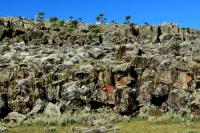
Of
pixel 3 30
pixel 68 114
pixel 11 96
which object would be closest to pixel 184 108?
pixel 68 114

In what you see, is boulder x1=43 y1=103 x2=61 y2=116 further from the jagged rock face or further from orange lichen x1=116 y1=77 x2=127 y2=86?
orange lichen x1=116 y1=77 x2=127 y2=86

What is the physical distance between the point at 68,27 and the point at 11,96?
44.1m

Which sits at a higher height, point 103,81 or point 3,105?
point 103,81

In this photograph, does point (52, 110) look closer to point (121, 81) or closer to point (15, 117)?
point (15, 117)

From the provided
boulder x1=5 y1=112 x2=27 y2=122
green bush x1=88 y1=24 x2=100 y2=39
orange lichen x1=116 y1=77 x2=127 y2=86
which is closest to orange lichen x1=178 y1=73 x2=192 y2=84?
orange lichen x1=116 y1=77 x2=127 y2=86

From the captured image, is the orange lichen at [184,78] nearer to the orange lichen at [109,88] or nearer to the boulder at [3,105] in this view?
the orange lichen at [109,88]

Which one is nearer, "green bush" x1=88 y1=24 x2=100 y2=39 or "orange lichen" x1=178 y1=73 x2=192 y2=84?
"orange lichen" x1=178 y1=73 x2=192 y2=84

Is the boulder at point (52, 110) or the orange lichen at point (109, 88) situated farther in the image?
the orange lichen at point (109, 88)

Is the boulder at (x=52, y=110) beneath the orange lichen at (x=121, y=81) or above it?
beneath

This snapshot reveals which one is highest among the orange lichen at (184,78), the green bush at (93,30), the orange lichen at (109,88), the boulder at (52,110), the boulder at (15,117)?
the green bush at (93,30)

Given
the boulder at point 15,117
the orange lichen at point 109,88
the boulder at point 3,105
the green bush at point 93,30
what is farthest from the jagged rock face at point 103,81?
the green bush at point 93,30

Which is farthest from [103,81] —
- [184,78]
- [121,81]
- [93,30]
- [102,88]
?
[93,30]

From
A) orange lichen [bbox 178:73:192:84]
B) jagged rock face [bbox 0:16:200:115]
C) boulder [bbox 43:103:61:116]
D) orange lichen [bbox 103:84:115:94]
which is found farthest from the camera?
orange lichen [bbox 103:84:115:94]

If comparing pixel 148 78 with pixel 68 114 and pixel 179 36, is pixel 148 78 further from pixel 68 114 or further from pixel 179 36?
Answer: pixel 179 36
